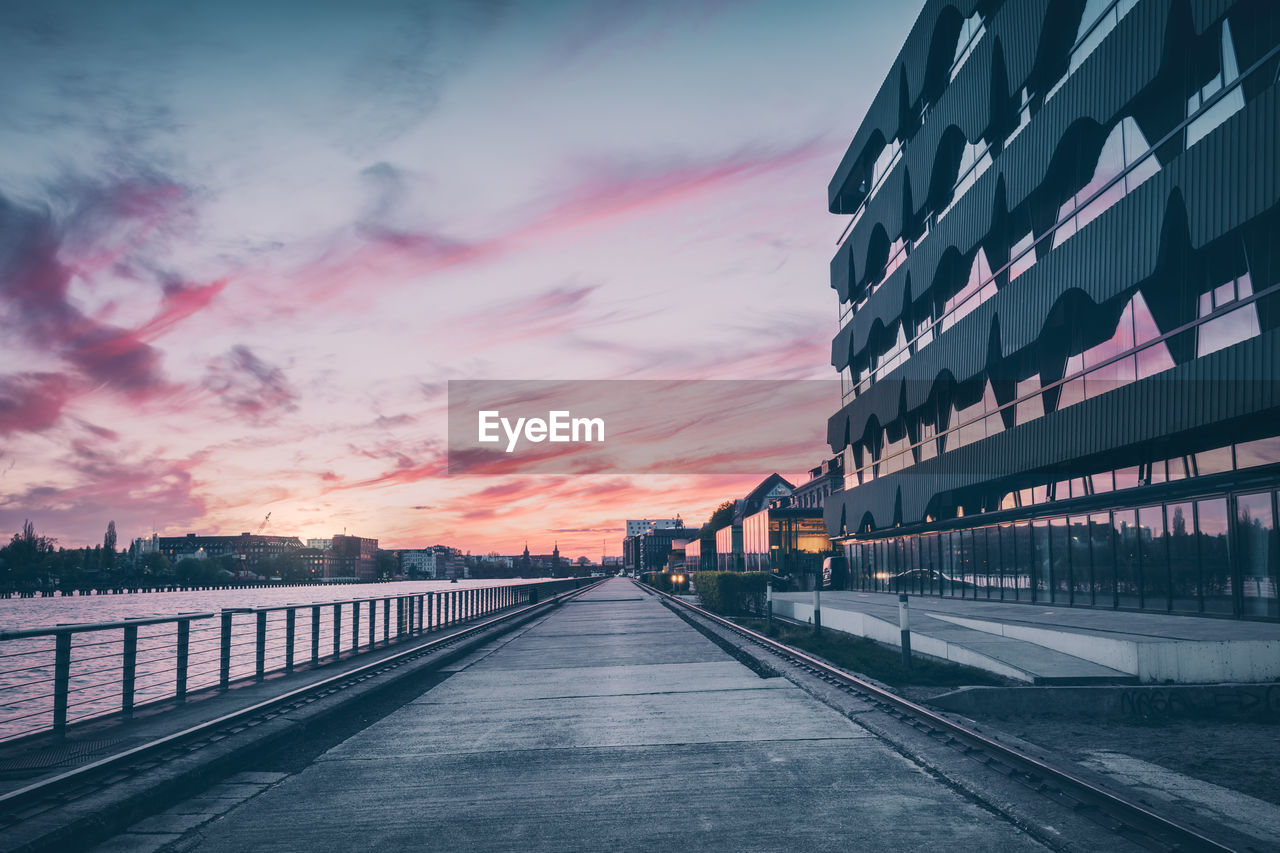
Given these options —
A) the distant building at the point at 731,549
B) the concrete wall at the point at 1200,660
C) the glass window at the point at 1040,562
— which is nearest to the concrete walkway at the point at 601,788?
the concrete wall at the point at 1200,660

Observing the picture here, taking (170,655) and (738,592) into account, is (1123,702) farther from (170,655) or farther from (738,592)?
(170,655)

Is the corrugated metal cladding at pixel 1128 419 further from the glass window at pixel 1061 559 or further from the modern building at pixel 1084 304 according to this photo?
the glass window at pixel 1061 559

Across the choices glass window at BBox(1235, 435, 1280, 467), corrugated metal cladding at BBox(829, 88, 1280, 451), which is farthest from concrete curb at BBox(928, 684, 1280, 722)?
corrugated metal cladding at BBox(829, 88, 1280, 451)

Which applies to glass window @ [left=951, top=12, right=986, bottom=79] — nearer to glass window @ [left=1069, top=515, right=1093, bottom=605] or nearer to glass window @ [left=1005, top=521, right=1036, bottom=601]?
glass window @ [left=1005, top=521, right=1036, bottom=601]

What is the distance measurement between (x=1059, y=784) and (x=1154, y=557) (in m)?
19.2

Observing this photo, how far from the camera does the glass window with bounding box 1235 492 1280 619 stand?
18984 mm

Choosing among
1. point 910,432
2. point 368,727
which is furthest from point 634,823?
point 910,432

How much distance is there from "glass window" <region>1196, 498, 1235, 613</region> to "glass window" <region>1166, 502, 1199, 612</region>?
30 cm

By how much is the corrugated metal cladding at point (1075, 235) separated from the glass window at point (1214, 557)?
171 cm

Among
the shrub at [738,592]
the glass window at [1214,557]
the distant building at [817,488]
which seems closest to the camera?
the glass window at [1214,557]

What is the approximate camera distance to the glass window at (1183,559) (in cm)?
2147

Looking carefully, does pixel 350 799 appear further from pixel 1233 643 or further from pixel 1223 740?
pixel 1233 643

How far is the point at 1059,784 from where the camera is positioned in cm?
650

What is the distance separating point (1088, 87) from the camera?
24750mm
